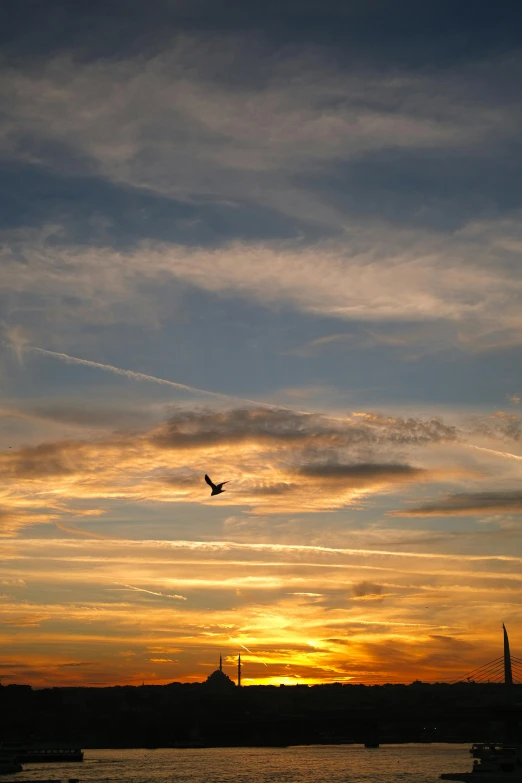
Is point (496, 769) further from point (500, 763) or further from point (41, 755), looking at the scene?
point (41, 755)

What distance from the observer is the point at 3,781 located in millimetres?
117688

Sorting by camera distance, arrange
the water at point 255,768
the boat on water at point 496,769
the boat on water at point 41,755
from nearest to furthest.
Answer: the boat on water at point 496,769 → the water at point 255,768 → the boat on water at point 41,755

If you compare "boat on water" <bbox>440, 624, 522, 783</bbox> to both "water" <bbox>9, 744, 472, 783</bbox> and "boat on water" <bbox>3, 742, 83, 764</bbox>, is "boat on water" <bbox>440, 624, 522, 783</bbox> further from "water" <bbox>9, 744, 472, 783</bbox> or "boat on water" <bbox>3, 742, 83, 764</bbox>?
"boat on water" <bbox>3, 742, 83, 764</bbox>

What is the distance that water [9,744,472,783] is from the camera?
12650cm

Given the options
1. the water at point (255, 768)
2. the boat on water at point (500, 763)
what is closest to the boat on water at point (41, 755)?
the water at point (255, 768)

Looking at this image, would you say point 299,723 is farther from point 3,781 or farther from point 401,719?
point 3,781

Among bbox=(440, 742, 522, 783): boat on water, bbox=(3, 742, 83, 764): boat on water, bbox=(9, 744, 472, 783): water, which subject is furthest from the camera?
bbox=(3, 742, 83, 764): boat on water

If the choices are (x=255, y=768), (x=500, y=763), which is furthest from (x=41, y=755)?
(x=500, y=763)

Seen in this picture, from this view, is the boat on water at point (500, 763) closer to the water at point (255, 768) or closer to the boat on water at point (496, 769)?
the boat on water at point (496, 769)

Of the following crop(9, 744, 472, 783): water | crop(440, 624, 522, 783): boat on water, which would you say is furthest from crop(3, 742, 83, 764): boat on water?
crop(440, 624, 522, 783): boat on water

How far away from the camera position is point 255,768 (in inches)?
5822

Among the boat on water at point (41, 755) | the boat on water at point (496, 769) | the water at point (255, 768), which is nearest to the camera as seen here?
the boat on water at point (496, 769)

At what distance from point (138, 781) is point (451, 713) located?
243 ft

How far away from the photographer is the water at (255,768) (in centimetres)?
12650
